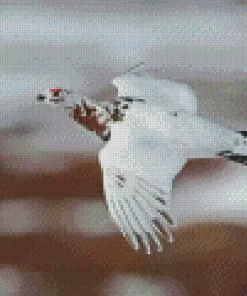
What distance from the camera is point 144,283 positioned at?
3.08 ft

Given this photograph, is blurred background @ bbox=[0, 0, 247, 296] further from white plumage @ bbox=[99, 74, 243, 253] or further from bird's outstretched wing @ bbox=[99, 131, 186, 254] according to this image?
bird's outstretched wing @ bbox=[99, 131, 186, 254]

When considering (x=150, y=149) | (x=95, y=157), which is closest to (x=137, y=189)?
(x=150, y=149)

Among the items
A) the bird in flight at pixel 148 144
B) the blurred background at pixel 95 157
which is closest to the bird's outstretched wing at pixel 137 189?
the bird in flight at pixel 148 144

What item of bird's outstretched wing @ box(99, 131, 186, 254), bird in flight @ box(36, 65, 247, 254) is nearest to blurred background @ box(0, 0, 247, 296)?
bird in flight @ box(36, 65, 247, 254)

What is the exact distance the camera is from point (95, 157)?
979 millimetres

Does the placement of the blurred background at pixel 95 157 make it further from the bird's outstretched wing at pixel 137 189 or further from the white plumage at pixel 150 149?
the bird's outstretched wing at pixel 137 189

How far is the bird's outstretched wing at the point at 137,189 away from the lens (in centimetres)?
74

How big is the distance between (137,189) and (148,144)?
0.24 feet

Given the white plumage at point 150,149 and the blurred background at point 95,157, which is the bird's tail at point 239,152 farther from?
the blurred background at point 95,157

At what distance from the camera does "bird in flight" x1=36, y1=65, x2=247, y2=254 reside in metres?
0.74

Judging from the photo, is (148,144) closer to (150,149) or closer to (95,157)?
(150,149)

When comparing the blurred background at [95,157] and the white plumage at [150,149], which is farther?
the blurred background at [95,157]

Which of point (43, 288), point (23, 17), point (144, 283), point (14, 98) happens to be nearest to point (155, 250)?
point (144, 283)

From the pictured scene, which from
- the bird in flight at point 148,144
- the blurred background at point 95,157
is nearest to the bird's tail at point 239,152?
the bird in flight at point 148,144
